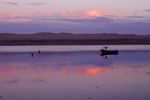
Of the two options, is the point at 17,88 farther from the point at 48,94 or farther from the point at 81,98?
the point at 81,98

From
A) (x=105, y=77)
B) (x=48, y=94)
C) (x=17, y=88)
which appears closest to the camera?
(x=48, y=94)

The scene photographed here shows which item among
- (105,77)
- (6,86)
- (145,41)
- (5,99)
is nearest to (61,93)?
(5,99)

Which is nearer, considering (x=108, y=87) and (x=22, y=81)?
(x=108, y=87)

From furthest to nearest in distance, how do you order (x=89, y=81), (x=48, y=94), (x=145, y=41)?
(x=145, y=41)
(x=89, y=81)
(x=48, y=94)

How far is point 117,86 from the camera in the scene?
10969mm

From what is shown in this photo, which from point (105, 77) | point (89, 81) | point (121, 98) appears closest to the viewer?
point (121, 98)

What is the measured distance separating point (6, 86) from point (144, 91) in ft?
18.5

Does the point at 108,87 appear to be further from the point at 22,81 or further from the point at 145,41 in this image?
the point at 145,41

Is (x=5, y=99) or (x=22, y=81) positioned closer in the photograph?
(x=5, y=99)

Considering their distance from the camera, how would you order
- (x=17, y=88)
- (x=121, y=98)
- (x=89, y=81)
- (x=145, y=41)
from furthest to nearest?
(x=145, y=41)
(x=89, y=81)
(x=17, y=88)
(x=121, y=98)

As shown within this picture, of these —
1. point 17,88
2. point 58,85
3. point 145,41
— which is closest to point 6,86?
point 17,88

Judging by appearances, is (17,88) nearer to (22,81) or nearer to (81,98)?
(22,81)

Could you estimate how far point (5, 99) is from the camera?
29.3 ft

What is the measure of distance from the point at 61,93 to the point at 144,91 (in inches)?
123
